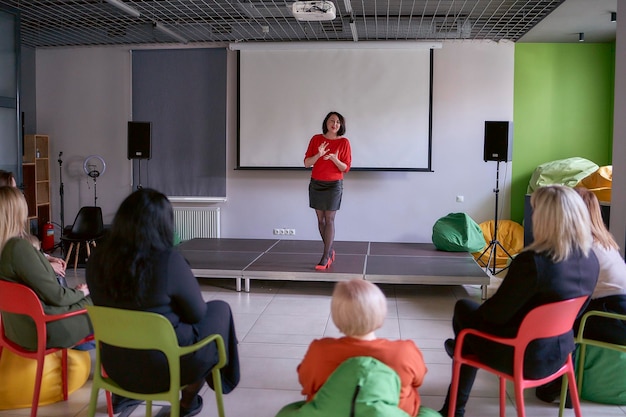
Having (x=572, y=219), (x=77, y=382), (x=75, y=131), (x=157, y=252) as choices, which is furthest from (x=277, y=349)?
(x=75, y=131)

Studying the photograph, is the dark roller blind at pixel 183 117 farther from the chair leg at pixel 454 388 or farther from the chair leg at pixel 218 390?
the chair leg at pixel 454 388

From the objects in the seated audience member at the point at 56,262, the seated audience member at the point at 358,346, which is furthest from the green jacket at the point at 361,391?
the seated audience member at the point at 56,262

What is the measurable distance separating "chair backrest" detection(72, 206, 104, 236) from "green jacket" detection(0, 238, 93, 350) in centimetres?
467

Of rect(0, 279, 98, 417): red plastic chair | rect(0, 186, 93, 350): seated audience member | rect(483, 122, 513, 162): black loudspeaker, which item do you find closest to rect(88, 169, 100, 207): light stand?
rect(483, 122, 513, 162): black loudspeaker

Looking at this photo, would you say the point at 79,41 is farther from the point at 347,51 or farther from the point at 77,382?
the point at 77,382

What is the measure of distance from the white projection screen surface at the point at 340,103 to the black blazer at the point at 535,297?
587 cm

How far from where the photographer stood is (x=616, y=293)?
11.2ft

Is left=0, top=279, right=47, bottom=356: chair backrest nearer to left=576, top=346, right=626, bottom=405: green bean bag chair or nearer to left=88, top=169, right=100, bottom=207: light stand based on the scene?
left=576, top=346, right=626, bottom=405: green bean bag chair

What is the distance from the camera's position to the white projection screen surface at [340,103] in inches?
339

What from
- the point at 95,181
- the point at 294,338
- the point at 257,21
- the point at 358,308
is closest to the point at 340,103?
the point at 257,21

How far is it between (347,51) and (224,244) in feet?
10.1

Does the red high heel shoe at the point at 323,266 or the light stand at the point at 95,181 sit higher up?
the light stand at the point at 95,181

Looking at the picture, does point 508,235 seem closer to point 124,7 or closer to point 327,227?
point 327,227

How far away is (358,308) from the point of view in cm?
222
